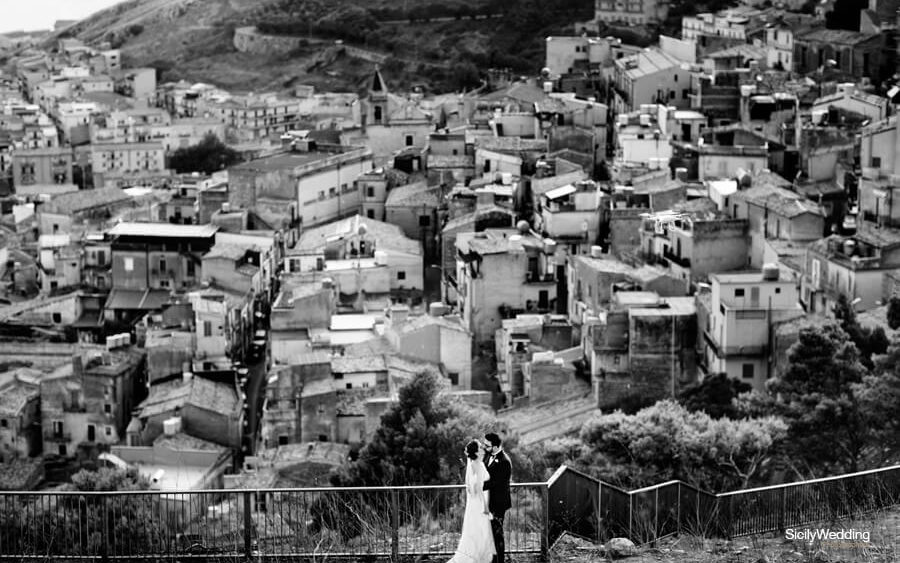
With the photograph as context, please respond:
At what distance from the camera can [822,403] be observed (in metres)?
16.2

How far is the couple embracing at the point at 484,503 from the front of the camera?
327 inches

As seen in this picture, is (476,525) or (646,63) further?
(646,63)

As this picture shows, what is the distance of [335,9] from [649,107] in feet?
92.0

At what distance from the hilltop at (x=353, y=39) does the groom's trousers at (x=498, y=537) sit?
129 ft


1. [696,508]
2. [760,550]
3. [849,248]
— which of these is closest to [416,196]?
[849,248]

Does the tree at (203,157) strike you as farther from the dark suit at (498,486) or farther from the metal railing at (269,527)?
the dark suit at (498,486)

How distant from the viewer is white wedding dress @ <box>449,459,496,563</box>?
830cm

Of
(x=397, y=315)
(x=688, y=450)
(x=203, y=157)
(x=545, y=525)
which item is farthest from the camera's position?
(x=203, y=157)

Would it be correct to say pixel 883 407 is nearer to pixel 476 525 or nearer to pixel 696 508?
pixel 696 508

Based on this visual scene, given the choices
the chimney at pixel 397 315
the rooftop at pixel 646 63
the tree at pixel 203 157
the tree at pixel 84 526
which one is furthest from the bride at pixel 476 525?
the tree at pixel 203 157

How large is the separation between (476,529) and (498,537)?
0.17 metres

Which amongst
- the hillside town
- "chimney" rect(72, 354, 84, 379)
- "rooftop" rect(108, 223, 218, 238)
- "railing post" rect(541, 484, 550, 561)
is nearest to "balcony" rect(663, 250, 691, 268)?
the hillside town

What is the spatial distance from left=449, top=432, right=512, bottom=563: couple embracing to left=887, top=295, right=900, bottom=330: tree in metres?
12.0

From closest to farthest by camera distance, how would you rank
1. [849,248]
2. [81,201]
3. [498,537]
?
1. [498,537]
2. [849,248]
3. [81,201]
